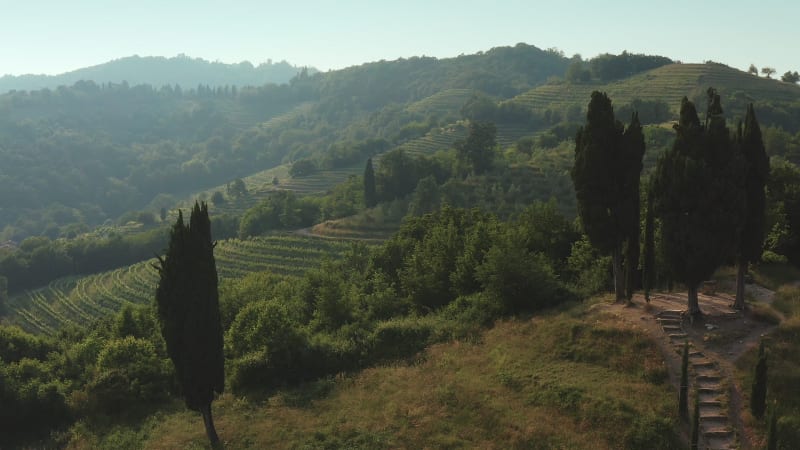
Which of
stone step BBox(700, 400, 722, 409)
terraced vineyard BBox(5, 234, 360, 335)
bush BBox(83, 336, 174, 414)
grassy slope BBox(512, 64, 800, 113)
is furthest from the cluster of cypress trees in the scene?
grassy slope BBox(512, 64, 800, 113)

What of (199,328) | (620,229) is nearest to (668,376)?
(620,229)

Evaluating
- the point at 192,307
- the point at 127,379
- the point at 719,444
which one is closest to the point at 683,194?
the point at 719,444

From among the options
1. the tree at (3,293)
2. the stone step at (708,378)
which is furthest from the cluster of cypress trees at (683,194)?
the tree at (3,293)

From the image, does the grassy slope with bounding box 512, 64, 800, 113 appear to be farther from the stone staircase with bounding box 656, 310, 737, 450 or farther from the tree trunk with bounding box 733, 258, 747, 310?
the stone staircase with bounding box 656, 310, 737, 450

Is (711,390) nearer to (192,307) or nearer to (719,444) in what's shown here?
(719,444)

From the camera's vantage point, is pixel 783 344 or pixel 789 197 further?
pixel 789 197

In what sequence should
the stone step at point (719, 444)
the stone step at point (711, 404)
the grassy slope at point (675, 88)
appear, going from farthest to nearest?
the grassy slope at point (675, 88), the stone step at point (711, 404), the stone step at point (719, 444)

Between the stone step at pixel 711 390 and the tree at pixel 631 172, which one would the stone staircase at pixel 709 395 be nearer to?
the stone step at pixel 711 390

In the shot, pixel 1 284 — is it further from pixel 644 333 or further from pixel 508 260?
pixel 644 333
